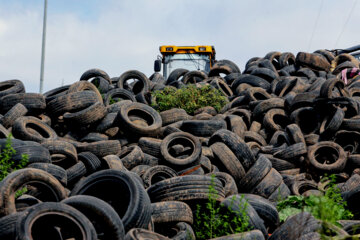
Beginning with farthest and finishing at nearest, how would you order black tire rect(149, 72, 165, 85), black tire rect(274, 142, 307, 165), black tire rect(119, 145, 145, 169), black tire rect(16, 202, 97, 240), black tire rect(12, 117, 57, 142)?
black tire rect(149, 72, 165, 85), black tire rect(274, 142, 307, 165), black tire rect(12, 117, 57, 142), black tire rect(119, 145, 145, 169), black tire rect(16, 202, 97, 240)

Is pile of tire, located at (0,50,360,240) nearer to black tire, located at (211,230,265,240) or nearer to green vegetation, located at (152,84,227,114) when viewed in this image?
black tire, located at (211,230,265,240)

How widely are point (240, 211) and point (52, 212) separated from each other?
226 cm

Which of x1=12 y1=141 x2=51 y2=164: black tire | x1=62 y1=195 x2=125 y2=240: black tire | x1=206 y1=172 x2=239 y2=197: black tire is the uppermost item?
x1=62 y1=195 x2=125 y2=240: black tire

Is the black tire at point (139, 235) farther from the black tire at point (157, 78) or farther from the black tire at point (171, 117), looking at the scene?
the black tire at point (157, 78)

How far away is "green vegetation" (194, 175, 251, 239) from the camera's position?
507cm

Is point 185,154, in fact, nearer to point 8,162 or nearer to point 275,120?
point 8,162

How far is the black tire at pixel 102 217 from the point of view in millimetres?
4430

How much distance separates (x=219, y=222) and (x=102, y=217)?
1570 mm

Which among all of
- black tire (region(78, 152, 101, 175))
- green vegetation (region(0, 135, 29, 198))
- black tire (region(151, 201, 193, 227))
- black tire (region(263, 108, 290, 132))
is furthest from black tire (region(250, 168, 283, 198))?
green vegetation (region(0, 135, 29, 198))

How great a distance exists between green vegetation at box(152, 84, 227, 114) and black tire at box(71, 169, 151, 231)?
7190 mm

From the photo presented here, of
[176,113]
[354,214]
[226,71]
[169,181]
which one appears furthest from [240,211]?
[226,71]

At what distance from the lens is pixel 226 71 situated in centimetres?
1714

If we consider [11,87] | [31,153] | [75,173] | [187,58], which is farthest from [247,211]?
[187,58]

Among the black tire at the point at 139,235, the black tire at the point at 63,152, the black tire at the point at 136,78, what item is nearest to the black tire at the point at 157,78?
the black tire at the point at 136,78
